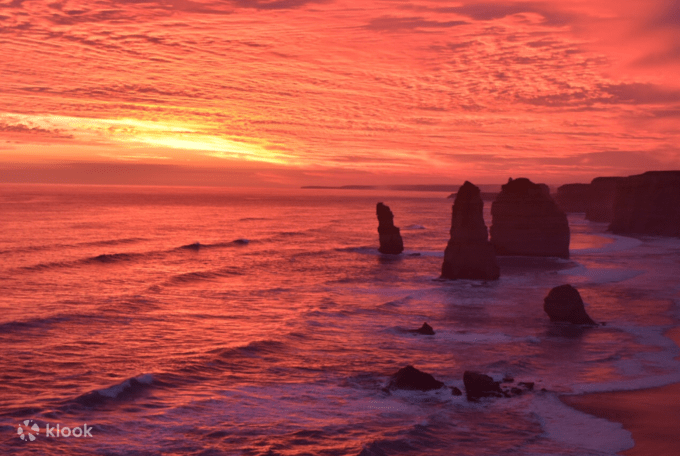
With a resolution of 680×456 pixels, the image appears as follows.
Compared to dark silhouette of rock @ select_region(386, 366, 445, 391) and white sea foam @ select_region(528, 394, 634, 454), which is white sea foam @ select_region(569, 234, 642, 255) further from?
white sea foam @ select_region(528, 394, 634, 454)

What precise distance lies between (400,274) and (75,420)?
1505 inches

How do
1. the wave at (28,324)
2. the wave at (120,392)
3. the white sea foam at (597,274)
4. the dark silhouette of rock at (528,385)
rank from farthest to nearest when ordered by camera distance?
1. the white sea foam at (597,274)
2. the wave at (28,324)
3. the dark silhouette of rock at (528,385)
4. the wave at (120,392)

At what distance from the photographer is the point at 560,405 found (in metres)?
20.6

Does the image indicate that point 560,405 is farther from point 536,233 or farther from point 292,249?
point 292,249

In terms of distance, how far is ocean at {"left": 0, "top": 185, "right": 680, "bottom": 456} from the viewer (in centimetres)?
1817

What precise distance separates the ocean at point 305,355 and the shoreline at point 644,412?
0.58 m

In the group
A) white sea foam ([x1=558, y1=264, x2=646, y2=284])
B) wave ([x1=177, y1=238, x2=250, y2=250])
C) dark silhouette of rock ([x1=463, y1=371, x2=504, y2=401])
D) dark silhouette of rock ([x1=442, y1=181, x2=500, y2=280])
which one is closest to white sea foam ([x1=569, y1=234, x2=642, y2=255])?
white sea foam ([x1=558, y1=264, x2=646, y2=284])

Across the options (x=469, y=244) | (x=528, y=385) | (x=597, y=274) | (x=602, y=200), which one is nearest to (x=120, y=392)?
(x=528, y=385)

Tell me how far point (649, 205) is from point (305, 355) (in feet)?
281

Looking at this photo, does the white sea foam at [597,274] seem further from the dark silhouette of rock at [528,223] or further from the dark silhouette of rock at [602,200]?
the dark silhouette of rock at [602,200]

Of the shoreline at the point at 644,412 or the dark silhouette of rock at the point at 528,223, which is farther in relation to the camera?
the dark silhouette of rock at the point at 528,223

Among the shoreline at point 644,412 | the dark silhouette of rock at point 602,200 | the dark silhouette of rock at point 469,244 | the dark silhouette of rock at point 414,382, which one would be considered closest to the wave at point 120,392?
the dark silhouette of rock at point 414,382

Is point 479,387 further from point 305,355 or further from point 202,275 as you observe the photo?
point 202,275

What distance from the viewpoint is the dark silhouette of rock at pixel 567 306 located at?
3303 cm
